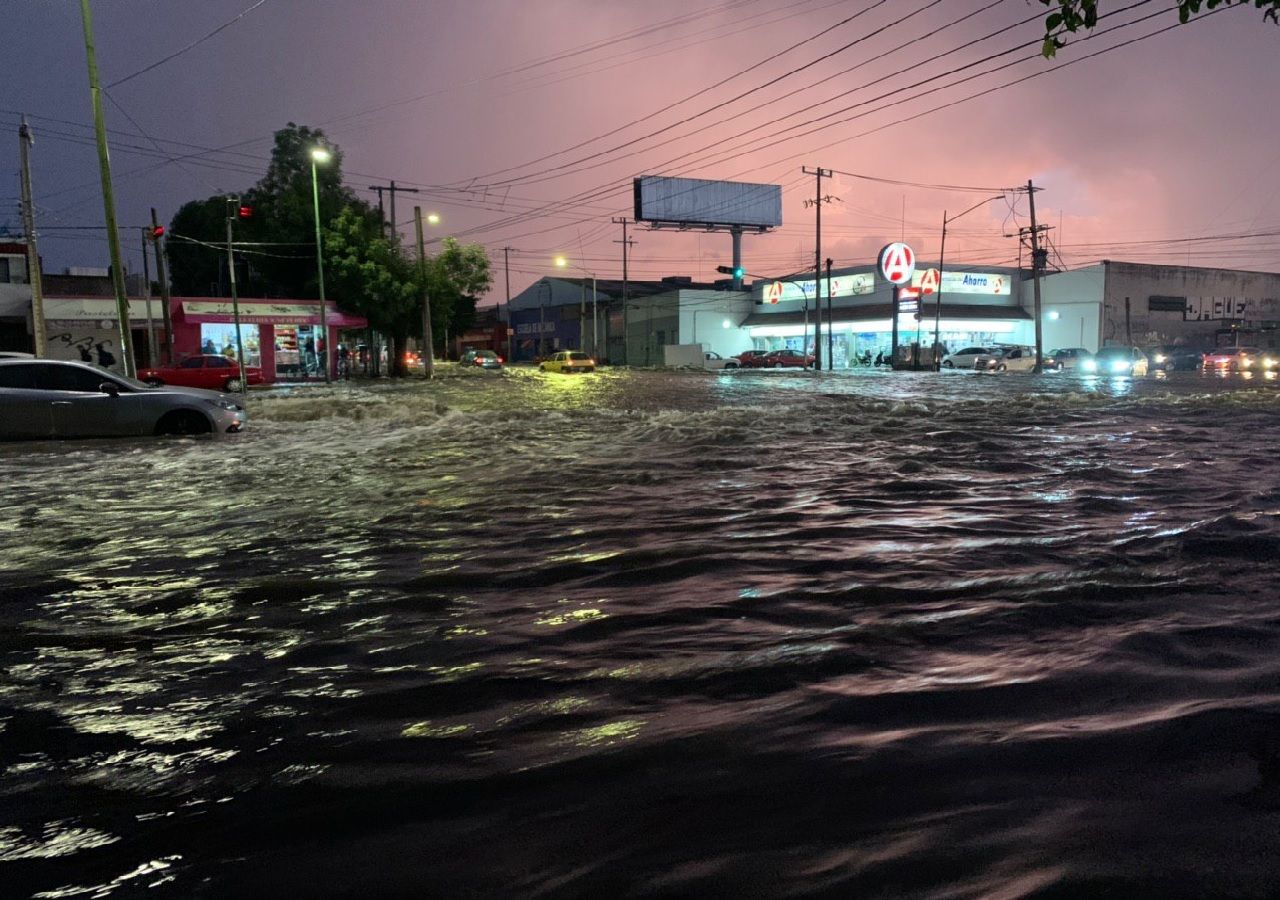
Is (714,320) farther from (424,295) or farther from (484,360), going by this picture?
(424,295)

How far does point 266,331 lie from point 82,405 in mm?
33869

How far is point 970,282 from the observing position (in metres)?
60.4

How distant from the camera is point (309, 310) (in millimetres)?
47094

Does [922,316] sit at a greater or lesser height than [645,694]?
greater

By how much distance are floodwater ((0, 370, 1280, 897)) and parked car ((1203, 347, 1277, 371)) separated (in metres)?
41.2

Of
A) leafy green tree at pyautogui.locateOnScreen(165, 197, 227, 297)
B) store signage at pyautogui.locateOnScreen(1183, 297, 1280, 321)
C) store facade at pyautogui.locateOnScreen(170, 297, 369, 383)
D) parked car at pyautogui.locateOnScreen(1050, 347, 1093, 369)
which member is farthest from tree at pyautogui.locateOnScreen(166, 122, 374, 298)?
store signage at pyautogui.locateOnScreen(1183, 297, 1280, 321)

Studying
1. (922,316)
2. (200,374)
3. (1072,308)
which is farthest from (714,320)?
(200,374)

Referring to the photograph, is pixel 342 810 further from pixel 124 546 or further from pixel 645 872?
pixel 124 546

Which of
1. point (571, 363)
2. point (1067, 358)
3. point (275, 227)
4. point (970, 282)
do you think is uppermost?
point (275, 227)

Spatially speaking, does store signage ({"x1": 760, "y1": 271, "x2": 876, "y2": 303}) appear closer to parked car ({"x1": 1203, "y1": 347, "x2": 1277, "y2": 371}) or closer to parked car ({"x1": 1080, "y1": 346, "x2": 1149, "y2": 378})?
parked car ({"x1": 1080, "y1": 346, "x2": 1149, "y2": 378})

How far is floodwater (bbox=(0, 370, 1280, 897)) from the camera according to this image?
2426mm

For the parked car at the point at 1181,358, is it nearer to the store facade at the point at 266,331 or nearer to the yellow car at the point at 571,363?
the yellow car at the point at 571,363

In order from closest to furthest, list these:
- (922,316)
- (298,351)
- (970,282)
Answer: (298,351)
(922,316)
(970,282)

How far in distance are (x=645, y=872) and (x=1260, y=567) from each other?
5020mm
